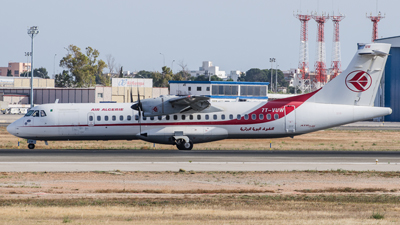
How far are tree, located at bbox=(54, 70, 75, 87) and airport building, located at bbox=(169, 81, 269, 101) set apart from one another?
54.7 metres

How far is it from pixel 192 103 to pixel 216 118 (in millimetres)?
2098

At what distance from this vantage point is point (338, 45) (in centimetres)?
11738

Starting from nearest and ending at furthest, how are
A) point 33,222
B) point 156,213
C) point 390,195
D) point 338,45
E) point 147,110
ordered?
point 33,222 < point 156,213 < point 390,195 < point 147,110 < point 338,45

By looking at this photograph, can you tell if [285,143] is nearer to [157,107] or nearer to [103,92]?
[157,107]

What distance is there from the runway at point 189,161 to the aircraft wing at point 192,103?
3210 millimetres

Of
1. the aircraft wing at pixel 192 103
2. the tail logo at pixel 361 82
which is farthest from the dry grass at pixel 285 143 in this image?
the tail logo at pixel 361 82

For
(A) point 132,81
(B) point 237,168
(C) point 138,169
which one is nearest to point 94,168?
(C) point 138,169

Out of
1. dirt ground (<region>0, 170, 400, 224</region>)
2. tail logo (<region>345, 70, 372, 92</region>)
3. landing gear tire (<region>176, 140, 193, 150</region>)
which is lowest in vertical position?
dirt ground (<region>0, 170, 400, 224</region>)

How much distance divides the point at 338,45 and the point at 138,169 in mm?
103341

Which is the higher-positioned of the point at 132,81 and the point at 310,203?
the point at 132,81

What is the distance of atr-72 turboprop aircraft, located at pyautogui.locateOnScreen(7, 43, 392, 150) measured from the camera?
32219 millimetres

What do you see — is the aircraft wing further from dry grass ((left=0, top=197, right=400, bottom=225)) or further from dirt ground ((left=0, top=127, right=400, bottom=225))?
dry grass ((left=0, top=197, right=400, bottom=225))

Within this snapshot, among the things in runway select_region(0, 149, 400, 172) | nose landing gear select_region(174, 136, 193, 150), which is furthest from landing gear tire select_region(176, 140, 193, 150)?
runway select_region(0, 149, 400, 172)

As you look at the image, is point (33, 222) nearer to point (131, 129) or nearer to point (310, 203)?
point (310, 203)
